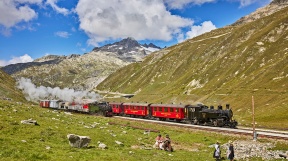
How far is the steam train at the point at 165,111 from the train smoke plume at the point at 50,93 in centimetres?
395

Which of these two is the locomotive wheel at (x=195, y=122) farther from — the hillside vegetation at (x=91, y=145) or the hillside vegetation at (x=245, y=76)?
the hillside vegetation at (x=91, y=145)

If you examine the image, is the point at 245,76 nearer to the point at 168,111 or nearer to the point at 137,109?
the point at 137,109

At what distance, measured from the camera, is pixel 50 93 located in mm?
113250

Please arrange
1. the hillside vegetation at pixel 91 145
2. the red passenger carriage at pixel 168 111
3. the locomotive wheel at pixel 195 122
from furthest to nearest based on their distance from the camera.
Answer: the red passenger carriage at pixel 168 111 → the locomotive wheel at pixel 195 122 → the hillside vegetation at pixel 91 145

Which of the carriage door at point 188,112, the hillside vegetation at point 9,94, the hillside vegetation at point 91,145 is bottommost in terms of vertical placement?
the hillside vegetation at point 91,145

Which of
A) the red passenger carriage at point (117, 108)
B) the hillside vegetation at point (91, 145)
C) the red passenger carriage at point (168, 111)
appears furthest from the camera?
the red passenger carriage at point (117, 108)

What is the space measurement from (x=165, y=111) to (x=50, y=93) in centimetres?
6111

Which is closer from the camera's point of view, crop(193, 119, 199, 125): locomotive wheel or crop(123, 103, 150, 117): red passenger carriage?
crop(193, 119, 199, 125): locomotive wheel

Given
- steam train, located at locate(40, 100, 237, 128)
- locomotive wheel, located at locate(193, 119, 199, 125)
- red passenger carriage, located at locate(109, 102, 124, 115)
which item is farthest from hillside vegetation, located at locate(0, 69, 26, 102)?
locomotive wheel, located at locate(193, 119, 199, 125)

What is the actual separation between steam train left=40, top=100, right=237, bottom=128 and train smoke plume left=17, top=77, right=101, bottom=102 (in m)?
3.95

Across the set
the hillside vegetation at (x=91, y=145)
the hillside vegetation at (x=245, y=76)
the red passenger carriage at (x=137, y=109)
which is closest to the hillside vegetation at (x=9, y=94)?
the red passenger carriage at (x=137, y=109)

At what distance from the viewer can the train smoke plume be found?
107 meters

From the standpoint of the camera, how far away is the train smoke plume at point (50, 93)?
352 ft

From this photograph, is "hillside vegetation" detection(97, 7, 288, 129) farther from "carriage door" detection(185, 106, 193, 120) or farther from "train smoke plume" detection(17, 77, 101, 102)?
"train smoke plume" detection(17, 77, 101, 102)
